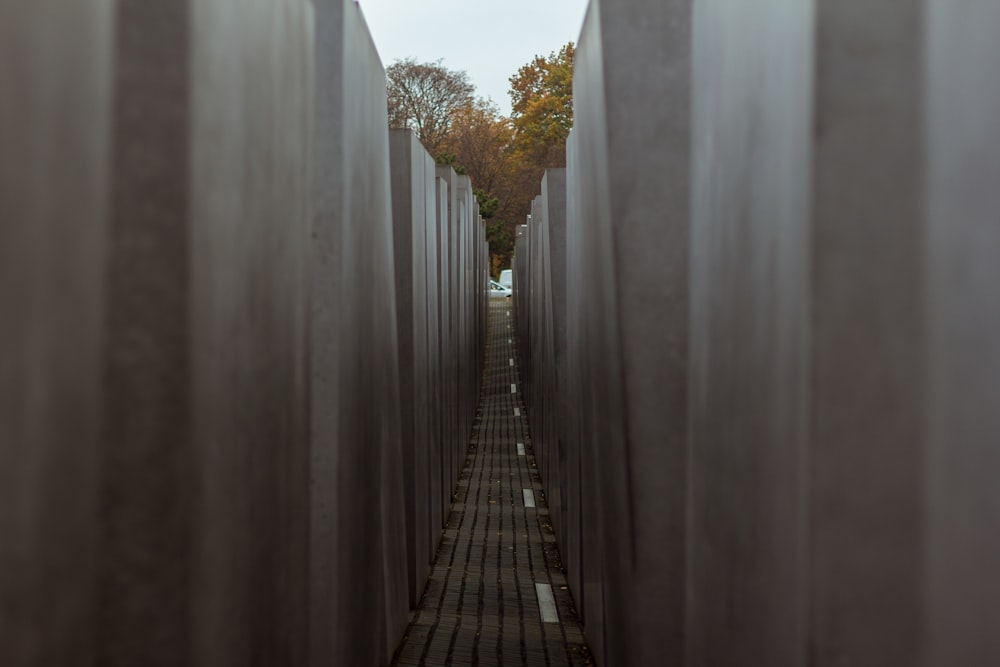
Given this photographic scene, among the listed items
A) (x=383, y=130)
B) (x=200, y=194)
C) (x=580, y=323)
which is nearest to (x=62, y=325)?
(x=200, y=194)

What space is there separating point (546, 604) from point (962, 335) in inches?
298

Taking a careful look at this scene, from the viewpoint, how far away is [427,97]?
5822cm

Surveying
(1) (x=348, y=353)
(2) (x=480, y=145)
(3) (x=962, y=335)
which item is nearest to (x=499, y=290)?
(2) (x=480, y=145)

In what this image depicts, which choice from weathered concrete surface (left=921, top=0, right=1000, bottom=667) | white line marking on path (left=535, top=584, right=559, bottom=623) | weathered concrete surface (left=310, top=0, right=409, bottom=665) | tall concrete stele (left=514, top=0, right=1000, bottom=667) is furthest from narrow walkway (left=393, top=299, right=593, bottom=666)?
weathered concrete surface (left=921, top=0, right=1000, bottom=667)

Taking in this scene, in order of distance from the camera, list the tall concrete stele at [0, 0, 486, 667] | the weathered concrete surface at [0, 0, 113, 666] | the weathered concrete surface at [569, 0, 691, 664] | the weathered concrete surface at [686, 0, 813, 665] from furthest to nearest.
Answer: the weathered concrete surface at [569, 0, 691, 664] < the weathered concrete surface at [686, 0, 813, 665] < the tall concrete stele at [0, 0, 486, 667] < the weathered concrete surface at [0, 0, 113, 666]

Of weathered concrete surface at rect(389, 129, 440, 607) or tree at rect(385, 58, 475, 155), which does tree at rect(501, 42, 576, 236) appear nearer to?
tree at rect(385, 58, 475, 155)

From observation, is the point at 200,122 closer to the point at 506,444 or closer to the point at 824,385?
the point at 824,385

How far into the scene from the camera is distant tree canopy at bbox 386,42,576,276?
180 feet

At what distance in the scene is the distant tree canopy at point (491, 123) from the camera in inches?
2162

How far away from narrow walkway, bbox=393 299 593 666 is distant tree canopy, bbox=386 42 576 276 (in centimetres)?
3794

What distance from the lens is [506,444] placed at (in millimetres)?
20828

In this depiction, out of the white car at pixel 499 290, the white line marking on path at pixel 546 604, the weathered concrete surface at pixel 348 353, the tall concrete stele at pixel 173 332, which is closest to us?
the tall concrete stele at pixel 173 332

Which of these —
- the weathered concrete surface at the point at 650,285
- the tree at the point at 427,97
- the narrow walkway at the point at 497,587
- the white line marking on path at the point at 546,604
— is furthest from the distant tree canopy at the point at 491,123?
the weathered concrete surface at the point at 650,285

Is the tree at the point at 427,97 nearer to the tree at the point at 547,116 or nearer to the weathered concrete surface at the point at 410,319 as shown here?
the tree at the point at 547,116
